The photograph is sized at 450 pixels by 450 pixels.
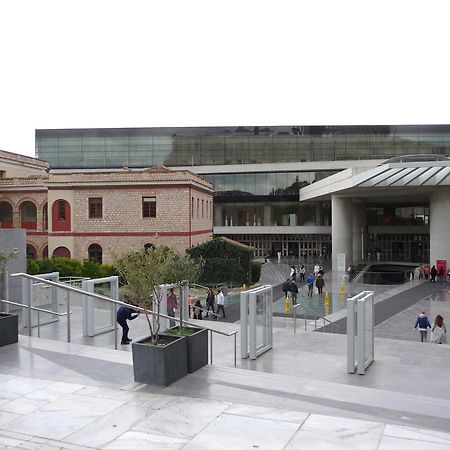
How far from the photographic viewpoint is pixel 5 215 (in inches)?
1646

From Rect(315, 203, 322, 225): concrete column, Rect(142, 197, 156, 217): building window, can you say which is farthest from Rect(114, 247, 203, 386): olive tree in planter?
Rect(315, 203, 322, 225): concrete column

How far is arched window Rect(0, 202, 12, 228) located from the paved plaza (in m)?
31.7

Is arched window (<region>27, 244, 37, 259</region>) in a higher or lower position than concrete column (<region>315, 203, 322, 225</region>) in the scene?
lower

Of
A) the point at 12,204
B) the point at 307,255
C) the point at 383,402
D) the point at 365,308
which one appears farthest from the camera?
the point at 307,255

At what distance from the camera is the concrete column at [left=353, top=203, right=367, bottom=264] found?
53000 mm

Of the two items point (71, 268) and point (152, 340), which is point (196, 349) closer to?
point (152, 340)

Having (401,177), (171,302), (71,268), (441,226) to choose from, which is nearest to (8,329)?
(171,302)

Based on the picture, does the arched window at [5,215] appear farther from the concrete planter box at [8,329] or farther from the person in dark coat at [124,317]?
the concrete planter box at [8,329]

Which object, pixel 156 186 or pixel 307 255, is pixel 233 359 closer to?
pixel 156 186

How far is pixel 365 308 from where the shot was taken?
1226 centimetres

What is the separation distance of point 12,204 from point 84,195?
7.44 metres

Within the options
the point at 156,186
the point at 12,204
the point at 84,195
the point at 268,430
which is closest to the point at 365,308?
the point at 268,430

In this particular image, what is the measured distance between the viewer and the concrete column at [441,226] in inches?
1511

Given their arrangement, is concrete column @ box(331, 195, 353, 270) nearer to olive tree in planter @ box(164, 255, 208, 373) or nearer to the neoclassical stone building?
the neoclassical stone building
